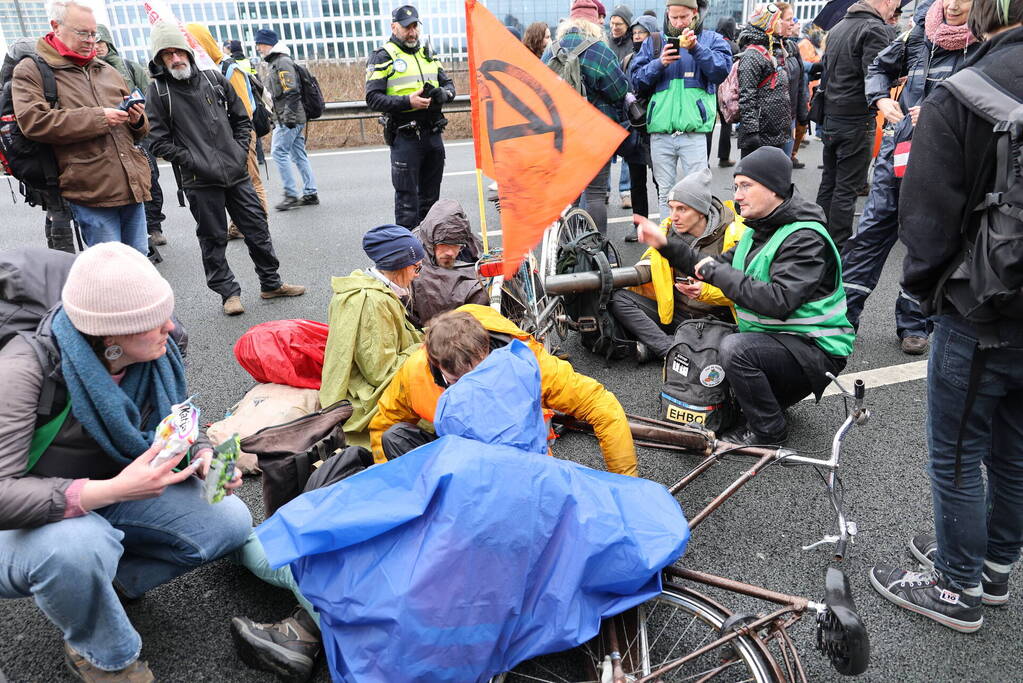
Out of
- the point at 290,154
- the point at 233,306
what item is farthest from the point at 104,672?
the point at 290,154

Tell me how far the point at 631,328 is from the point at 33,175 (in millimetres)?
3735

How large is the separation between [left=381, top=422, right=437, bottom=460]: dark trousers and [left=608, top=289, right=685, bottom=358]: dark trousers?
1.93 meters

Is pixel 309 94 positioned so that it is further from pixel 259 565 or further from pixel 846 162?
pixel 259 565

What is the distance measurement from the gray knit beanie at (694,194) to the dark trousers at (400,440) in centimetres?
208

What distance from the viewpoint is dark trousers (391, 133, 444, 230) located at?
19.8 ft

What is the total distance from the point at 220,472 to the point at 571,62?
454 cm

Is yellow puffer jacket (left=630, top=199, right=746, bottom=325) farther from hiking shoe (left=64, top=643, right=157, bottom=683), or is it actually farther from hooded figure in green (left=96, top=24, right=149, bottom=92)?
hooded figure in green (left=96, top=24, right=149, bottom=92)

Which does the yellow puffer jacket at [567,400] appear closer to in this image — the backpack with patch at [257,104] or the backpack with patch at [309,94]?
the backpack with patch at [257,104]

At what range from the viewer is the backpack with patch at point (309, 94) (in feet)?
25.8

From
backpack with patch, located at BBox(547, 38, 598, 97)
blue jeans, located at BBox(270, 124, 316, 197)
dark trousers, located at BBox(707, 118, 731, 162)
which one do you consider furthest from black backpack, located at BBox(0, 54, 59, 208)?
dark trousers, located at BBox(707, 118, 731, 162)

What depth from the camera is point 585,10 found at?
6090 mm

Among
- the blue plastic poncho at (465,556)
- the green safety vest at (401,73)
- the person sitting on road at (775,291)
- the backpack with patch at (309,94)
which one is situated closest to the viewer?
the blue plastic poncho at (465,556)

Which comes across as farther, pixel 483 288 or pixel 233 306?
pixel 233 306

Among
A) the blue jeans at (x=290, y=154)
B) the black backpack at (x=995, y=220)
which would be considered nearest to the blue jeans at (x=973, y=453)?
the black backpack at (x=995, y=220)
